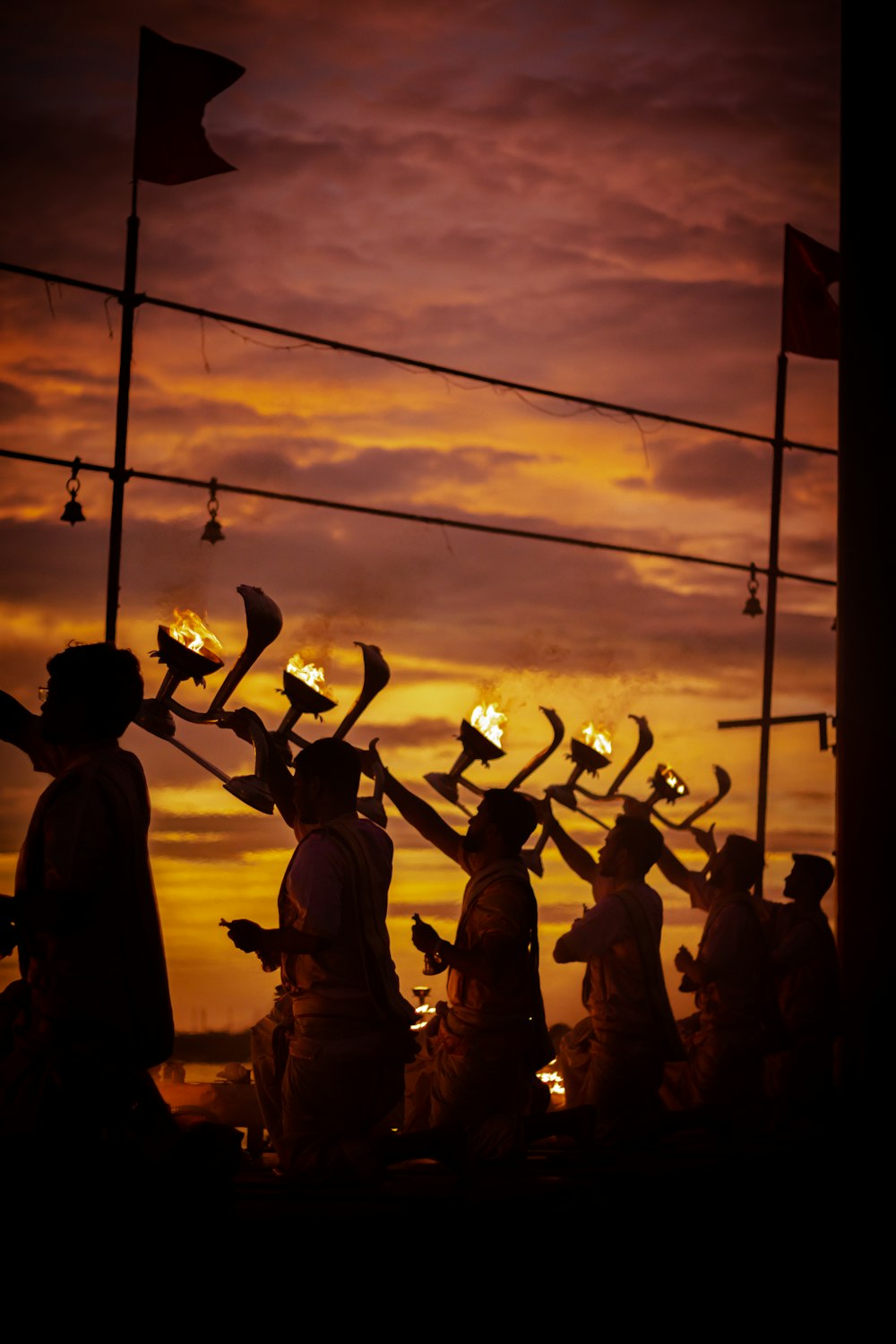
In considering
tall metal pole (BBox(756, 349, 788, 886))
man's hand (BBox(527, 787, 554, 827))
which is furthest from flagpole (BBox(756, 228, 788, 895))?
man's hand (BBox(527, 787, 554, 827))

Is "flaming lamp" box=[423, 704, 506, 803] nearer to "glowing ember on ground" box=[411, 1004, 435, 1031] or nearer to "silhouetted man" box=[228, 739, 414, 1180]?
A: "glowing ember on ground" box=[411, 1004, 435, 1031]

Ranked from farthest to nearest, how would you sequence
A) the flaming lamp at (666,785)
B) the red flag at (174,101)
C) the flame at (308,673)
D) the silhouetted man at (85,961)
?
the flaming lamp at (666,785) → the red flag at (174,101) → the flame at (308,673) → the silhouetted man at (85,961)

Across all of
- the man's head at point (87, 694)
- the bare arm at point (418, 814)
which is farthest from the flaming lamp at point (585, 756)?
the man's head at point (87, 694)

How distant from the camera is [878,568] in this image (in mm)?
4590

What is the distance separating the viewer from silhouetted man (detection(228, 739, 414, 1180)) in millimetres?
6219

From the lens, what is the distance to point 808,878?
11.2 metres

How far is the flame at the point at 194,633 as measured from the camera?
7980mm

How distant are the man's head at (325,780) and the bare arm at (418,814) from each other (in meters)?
1.72

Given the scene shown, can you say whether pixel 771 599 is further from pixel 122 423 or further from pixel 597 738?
pixel 122 423

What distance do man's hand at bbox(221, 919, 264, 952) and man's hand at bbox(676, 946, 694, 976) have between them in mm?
5347

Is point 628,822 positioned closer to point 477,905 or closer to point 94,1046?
point 477,905

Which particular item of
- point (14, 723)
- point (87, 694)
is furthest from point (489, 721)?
point (87, 694)

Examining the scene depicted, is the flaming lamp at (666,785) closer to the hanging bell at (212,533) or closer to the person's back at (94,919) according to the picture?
the hanging bell at (212,533)

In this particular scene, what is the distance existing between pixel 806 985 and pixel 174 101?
7021mm
